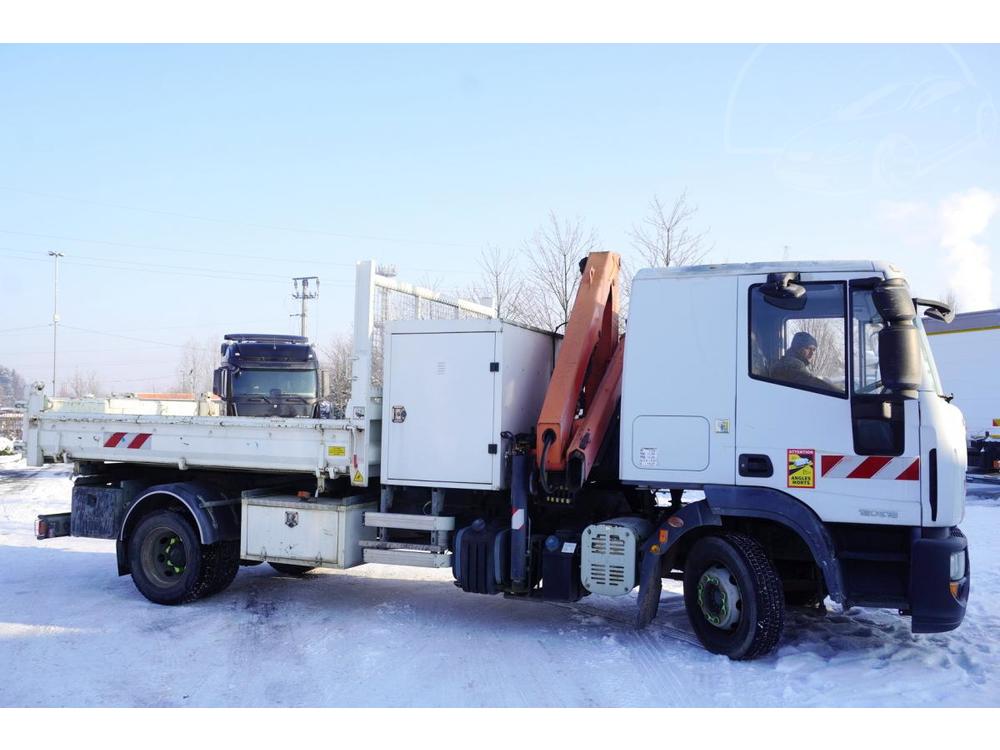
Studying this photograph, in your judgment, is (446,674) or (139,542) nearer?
(446,674)

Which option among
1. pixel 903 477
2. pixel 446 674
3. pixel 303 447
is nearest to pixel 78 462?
pixel 303 447

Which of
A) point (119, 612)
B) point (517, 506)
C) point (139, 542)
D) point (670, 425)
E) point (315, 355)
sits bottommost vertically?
point (119, 612)

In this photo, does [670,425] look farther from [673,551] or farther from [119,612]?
[119,612]

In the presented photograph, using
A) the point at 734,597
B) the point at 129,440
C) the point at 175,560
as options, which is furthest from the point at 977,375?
the point at 129,440

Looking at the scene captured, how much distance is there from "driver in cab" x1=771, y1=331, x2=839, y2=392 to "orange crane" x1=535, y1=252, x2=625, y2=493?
4.75 ft

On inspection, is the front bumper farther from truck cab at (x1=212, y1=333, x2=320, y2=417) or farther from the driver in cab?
truck cab at (x1=212, y1=333, x2=320, y2=417)

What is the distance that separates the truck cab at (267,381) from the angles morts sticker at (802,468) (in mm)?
11732

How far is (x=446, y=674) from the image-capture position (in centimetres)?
604

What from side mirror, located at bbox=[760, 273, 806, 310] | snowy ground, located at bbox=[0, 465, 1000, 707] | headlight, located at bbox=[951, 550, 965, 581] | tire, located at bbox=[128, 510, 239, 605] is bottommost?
snowy ground, located at bbox=[0, 465, 1000, 707]

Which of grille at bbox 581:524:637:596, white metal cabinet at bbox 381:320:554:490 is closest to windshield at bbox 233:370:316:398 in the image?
white metal cabinet at bbox 381:320:554:490

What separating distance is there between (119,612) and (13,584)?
77.2 inches

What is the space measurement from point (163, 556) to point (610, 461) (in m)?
4.61

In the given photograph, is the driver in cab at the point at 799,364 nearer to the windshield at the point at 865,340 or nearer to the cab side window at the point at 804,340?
the cab side window at the point at 804,340

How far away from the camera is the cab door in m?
5.88
